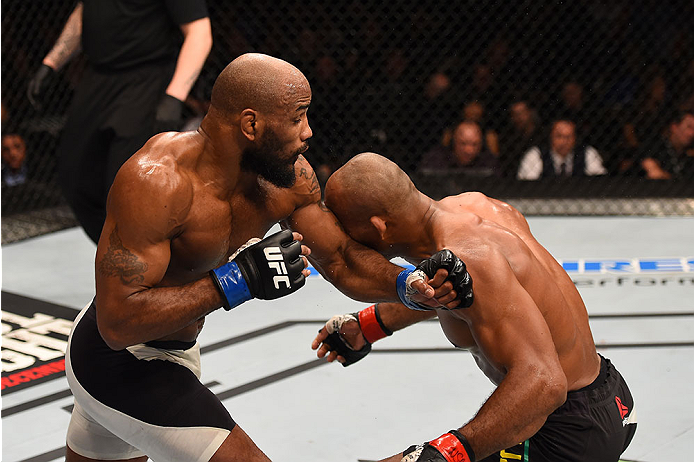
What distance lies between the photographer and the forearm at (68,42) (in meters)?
3.49

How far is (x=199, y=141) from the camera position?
1829 mm

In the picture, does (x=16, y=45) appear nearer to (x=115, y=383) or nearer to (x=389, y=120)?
(x=389, y=120)

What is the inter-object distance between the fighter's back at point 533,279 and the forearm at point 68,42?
6.84 feet

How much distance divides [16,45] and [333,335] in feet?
13.3

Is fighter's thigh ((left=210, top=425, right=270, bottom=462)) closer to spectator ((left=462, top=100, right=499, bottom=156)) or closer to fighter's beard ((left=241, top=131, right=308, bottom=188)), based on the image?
fighter's beard ((left=241, top=131, right=308, bottom=188))

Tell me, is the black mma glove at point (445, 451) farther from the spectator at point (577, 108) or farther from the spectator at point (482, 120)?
the spectator at point (577, 108)

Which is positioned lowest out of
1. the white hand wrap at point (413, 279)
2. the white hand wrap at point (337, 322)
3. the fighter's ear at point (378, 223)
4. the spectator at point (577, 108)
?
the spectator at point (577, 108)

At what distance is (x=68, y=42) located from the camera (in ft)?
11.5

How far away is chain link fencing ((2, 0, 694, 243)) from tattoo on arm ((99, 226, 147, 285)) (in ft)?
12.3

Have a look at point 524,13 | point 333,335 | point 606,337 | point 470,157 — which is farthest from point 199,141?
point 524,13

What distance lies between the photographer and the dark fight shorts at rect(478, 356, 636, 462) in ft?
6.26

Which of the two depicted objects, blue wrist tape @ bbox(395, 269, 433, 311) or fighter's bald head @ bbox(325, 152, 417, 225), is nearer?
blue wrist tape @ bbox(395, 269, 433, 311)

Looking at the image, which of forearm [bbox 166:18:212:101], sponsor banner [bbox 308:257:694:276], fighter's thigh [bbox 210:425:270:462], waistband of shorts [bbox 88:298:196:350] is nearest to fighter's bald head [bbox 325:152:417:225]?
waistband of shorts [bbox 88:298:196:350]

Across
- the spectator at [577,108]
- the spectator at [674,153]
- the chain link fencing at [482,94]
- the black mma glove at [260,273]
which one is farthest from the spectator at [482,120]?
the black mma glove at [260,273]
